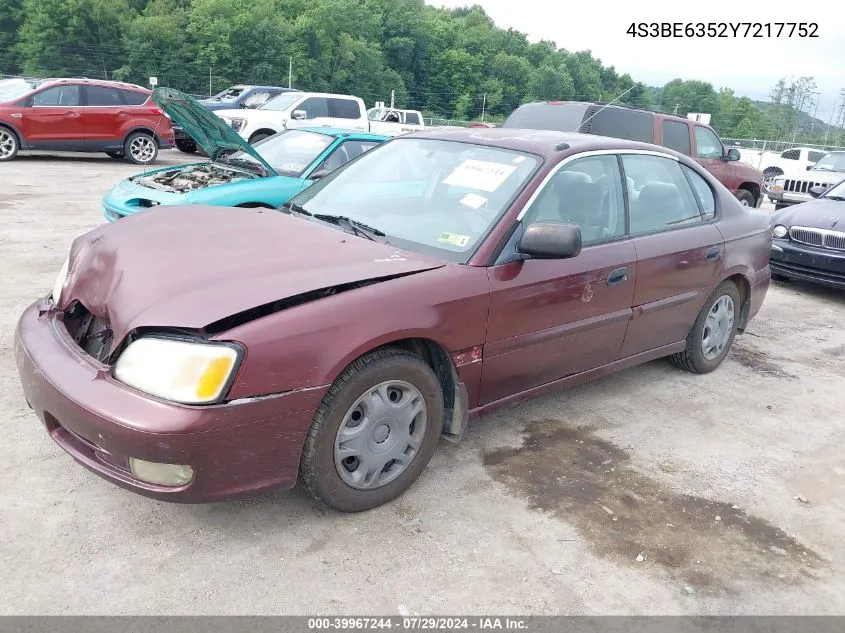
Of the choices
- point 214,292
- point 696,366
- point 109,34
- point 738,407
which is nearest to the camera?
point 214,292

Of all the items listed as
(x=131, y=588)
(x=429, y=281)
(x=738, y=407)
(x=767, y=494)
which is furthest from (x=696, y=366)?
(x=131, y=588)

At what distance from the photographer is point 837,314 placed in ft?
23.2

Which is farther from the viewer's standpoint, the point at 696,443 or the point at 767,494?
the point at 696,443

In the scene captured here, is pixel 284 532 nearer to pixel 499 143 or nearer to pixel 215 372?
pixel 215 372

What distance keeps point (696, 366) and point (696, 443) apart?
3.53ft

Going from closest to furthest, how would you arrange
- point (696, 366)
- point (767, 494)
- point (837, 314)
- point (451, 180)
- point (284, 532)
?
Result: point (284, 532)
point (767, 494)
point (451, 180)
point (696, 366)
point (837, 314)

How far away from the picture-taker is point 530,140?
3.87m

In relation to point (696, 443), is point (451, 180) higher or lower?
higher

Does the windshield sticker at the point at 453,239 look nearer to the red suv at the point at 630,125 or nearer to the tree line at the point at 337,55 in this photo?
the red suv at the point at 630,125

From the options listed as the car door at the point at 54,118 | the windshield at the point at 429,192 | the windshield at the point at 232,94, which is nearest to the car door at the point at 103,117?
the car door at the point at 54,118

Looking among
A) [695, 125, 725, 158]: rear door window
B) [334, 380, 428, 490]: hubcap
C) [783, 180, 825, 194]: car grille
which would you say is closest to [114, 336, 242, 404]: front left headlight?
[334, 380, 428, 490]: hubcap

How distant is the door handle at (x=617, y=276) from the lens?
3.79 m

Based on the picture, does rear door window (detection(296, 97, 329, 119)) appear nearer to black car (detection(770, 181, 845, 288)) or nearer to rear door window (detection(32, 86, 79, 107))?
rear door window (detection(32, 86, 79, 107))

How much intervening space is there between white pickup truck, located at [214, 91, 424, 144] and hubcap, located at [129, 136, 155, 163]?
157 cm
